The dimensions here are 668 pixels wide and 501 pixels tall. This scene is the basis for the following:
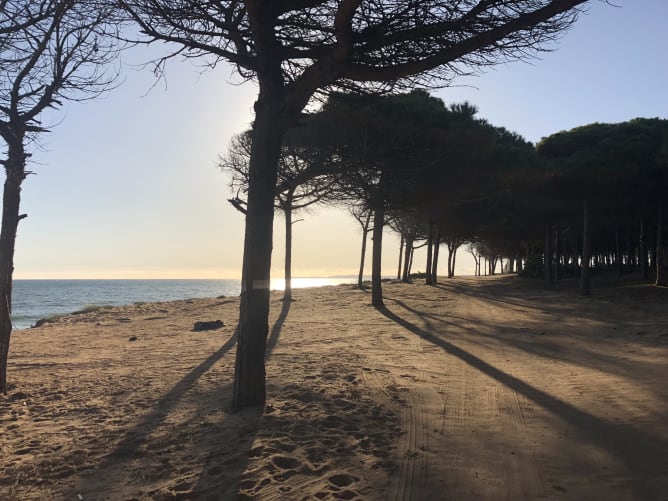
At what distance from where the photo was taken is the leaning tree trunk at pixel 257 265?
17.9 feet

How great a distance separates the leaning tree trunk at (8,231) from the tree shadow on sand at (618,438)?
271 inches

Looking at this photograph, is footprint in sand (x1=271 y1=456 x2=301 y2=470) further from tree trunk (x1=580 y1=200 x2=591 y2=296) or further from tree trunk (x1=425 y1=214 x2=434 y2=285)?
tree trunk (x1=425 y1=214 x2=434 y2=285)

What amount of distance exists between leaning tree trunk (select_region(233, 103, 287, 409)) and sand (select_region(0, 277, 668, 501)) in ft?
1.05

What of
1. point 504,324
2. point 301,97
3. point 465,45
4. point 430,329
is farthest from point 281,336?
point 465,45

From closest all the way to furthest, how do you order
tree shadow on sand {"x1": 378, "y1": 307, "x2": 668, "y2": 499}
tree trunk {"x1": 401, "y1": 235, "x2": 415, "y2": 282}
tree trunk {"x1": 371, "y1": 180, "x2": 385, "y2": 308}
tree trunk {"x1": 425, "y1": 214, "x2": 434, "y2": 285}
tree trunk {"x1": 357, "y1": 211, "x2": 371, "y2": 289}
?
tree shadow on sand {"x1": 378, "y1": 307, "x2": 668, "y2": 499} < tree trunk {"x1": 371, "y1": 180, "x2": 385, "y2": 308} < tree trunk {"x1": 425, "y1": 214, "x2": 434, "y2": 285} < tree trunk {"x1": 357, "y1": 211, "x2": 371, "y2": 289} < tree trunk {"x1": 401, "y1": 235, "x2": 415, "y2": 282}

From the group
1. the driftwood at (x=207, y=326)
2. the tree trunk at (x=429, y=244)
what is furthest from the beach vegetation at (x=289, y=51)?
the tree trunk at (x=429, y=244)

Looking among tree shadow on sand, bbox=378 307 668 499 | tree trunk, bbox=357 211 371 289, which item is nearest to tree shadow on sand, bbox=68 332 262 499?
tree shadow on sand, bbox=378 307 668 499

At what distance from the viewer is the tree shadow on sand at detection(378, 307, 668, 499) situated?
145 inches

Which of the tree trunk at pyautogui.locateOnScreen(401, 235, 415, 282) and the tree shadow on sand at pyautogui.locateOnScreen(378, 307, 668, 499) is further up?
the tree trunk at pyautogui.locateOnScreen(401, 235, 415, 282)

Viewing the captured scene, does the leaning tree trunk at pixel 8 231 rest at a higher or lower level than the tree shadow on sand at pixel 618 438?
higher

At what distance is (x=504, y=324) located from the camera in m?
13.1

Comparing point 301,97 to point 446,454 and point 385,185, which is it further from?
point 385,185

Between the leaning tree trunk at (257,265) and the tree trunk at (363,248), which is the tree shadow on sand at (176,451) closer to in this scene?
the leaning tree trunk at (257,265)

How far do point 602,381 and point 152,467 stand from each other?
220 inches
